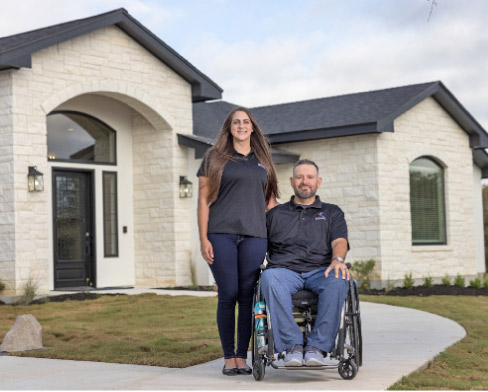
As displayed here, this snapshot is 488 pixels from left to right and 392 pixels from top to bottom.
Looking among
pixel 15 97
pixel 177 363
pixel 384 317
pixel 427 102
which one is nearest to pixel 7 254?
pixel 15 97

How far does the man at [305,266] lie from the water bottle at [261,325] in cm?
10

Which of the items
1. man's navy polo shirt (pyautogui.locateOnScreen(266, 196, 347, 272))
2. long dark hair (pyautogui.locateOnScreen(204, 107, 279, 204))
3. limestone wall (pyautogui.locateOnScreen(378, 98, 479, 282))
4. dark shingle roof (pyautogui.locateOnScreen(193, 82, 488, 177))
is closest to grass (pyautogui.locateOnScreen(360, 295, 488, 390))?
Result: man's navy polo shirt (pyautogui.locateOnScreen(266, 196, 347, 272))

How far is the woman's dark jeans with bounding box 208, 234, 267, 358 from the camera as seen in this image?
5.43 meters

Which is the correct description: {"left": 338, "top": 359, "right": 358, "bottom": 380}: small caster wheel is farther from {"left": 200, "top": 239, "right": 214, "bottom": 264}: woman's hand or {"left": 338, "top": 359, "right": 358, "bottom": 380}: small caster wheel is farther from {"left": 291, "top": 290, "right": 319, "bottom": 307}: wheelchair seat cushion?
{"left": 200, "top": 239, "right": 214, "bottom": 264}: woman's hand

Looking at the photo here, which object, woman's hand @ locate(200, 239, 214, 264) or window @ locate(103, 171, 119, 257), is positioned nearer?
woman's hand @ locate(200, 239, 214, 264)

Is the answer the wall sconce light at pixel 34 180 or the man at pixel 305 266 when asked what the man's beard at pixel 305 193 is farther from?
the wall sconce light at pixel 34 180

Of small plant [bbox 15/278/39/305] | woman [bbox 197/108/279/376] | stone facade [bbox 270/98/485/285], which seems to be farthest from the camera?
stone facade [bbox 270/98/485/285]

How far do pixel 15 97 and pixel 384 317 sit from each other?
254 inches

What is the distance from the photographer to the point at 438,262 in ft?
52.3

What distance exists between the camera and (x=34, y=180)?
480 inches

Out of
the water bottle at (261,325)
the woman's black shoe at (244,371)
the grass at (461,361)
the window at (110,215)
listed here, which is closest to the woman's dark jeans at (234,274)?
the woman's black shoe at (244,371)

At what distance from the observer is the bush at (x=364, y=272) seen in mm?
14070

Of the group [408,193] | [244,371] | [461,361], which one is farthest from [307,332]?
[408,193]

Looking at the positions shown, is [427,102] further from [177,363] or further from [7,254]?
[177,363]
